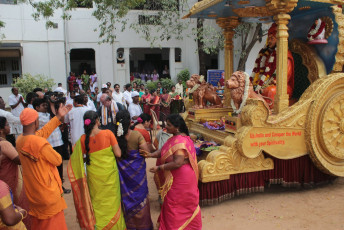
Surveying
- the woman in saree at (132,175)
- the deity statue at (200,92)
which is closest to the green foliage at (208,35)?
the deity statue at (200,92)

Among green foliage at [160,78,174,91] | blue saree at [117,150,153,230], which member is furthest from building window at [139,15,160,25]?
blue saree at [117,150,153,230]

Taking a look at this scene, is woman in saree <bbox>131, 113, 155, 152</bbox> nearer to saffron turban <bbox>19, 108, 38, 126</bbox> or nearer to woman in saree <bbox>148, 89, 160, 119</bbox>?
saffron turban <bbox>19, 108, 38, 126</bbox>

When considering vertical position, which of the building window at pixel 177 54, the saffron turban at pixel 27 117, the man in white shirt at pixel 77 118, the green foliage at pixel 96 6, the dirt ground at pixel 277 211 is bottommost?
the dirt ground at pixel 277 211

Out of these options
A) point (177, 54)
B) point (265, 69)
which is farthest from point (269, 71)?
point (177, 54)

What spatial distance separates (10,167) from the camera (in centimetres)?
301

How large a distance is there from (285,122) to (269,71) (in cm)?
140

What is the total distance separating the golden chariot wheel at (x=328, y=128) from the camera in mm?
4863

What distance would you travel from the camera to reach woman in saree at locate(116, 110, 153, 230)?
3596mm

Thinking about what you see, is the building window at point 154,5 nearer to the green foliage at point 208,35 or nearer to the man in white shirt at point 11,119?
the green foliage at point 208,35

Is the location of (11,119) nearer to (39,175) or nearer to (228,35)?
(39,175)

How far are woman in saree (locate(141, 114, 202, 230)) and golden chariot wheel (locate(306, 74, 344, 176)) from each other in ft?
8.02

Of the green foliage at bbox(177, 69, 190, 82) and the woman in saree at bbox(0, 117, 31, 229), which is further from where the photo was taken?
the green foliage at bbox(177, 69, 190, 82)

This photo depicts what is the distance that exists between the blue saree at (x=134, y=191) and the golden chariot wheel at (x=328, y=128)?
2.80 meters

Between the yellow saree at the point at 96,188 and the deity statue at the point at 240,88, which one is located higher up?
the deity statue at the point at 240,88
